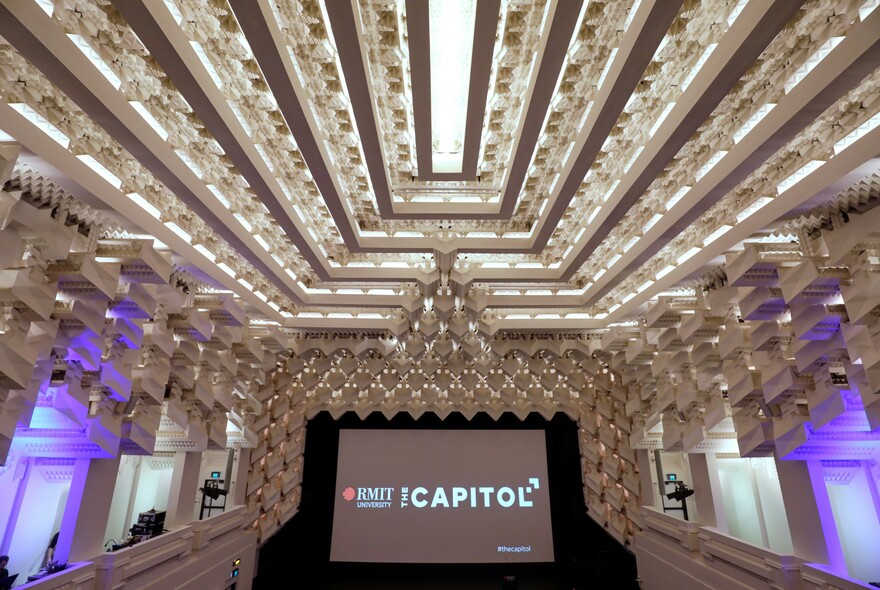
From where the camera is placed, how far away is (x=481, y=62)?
2471 mm

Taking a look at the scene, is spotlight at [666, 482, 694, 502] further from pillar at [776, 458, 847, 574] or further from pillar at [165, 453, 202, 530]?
pillar at [165, 453, 202, 530]

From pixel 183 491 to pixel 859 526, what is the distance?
8494 mm

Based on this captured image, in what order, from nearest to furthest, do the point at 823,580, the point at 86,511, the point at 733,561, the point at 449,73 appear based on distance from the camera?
the point at 449,73 < the point at 823,580 < the point at 86,511 < the point at 733,561

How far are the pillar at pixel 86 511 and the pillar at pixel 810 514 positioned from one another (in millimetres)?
6536

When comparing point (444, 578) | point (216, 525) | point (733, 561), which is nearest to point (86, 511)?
point (216, 525)

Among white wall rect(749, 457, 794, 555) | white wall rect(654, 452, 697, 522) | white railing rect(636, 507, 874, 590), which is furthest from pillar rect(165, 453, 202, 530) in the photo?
white wall rect(749, 457, 794, 555)

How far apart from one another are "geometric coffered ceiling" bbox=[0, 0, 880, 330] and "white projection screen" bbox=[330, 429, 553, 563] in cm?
596

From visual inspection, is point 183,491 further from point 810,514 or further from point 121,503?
point 810,514

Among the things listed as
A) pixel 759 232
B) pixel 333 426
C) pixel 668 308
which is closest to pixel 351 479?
pixel 333 426

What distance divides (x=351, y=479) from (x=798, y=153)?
8.88 m

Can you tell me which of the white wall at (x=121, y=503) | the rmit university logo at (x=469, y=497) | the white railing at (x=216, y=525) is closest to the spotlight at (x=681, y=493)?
the rmit university logo at (x=469, y=497)

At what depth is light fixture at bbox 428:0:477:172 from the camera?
8.39ft

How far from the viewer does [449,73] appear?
9.63 feet

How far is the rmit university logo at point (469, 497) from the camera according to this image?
9031 millimetres
